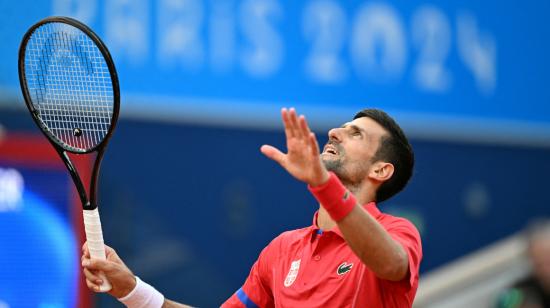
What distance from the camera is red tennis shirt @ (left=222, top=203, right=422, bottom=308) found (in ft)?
11.6

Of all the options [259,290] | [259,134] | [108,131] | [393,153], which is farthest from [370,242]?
[259,134]

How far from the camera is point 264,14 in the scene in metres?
7.73

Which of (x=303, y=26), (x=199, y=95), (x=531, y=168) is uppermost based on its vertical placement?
(x=303, y=26)

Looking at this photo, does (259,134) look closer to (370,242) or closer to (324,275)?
(324,275)

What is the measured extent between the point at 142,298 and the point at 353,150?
95 centimetres

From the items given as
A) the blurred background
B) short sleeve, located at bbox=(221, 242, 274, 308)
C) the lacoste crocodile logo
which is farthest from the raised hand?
the blurred background

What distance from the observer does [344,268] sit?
12.1 feet

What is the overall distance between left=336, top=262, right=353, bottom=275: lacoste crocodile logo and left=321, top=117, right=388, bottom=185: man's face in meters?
0.37

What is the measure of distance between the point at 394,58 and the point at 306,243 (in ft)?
15.1

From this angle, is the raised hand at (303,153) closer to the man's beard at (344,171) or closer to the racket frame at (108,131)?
the man's beard at (344,171)

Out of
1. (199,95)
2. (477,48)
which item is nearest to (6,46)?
(199,95)

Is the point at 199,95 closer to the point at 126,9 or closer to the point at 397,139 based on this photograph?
the point at 126,9

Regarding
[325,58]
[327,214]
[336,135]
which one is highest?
[336,135]

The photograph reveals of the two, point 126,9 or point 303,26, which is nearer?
point 126,9
